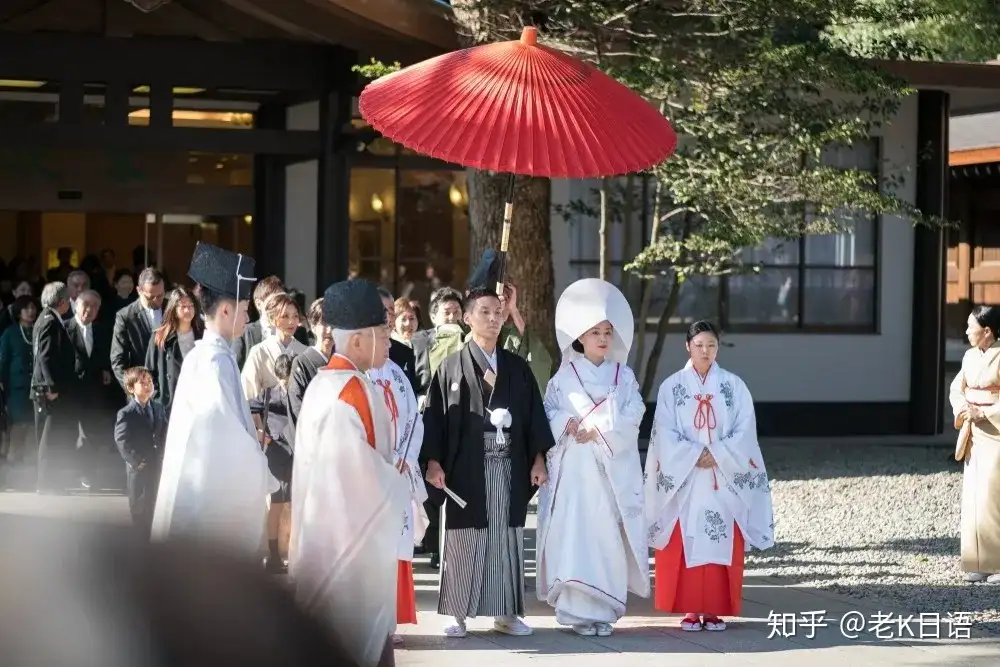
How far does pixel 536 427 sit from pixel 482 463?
334 mm

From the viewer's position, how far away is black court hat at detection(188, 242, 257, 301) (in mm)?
5535

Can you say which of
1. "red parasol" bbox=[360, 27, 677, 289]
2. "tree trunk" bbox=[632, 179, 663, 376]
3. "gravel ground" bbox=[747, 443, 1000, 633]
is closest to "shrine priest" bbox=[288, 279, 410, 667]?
"red parasol" bbox=[360, 27, 677, 289]

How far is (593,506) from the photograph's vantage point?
724cm

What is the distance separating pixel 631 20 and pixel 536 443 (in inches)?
190

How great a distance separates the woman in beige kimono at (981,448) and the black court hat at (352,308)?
4.94m

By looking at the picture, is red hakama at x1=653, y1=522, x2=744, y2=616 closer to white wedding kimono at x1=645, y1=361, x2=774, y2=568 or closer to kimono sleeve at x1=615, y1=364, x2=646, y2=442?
white wedding kimono at x1=645, y1=361, x2=774, y2=568

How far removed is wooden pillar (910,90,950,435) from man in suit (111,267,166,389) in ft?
29.0

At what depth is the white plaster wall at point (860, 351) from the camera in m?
15.9

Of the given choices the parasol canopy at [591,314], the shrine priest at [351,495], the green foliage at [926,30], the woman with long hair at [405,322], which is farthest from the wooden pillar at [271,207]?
the shrine priest at [351,495]

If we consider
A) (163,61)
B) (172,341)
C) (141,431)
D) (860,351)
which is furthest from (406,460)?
(860,351)

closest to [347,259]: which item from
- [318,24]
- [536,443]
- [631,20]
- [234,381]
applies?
[318,24]

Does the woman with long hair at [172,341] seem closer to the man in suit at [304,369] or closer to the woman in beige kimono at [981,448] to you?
the man in suit at [304,369]

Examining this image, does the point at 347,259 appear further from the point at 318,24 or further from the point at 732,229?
the point at 732,229

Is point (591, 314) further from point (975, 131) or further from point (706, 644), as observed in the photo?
point (975, 131)
